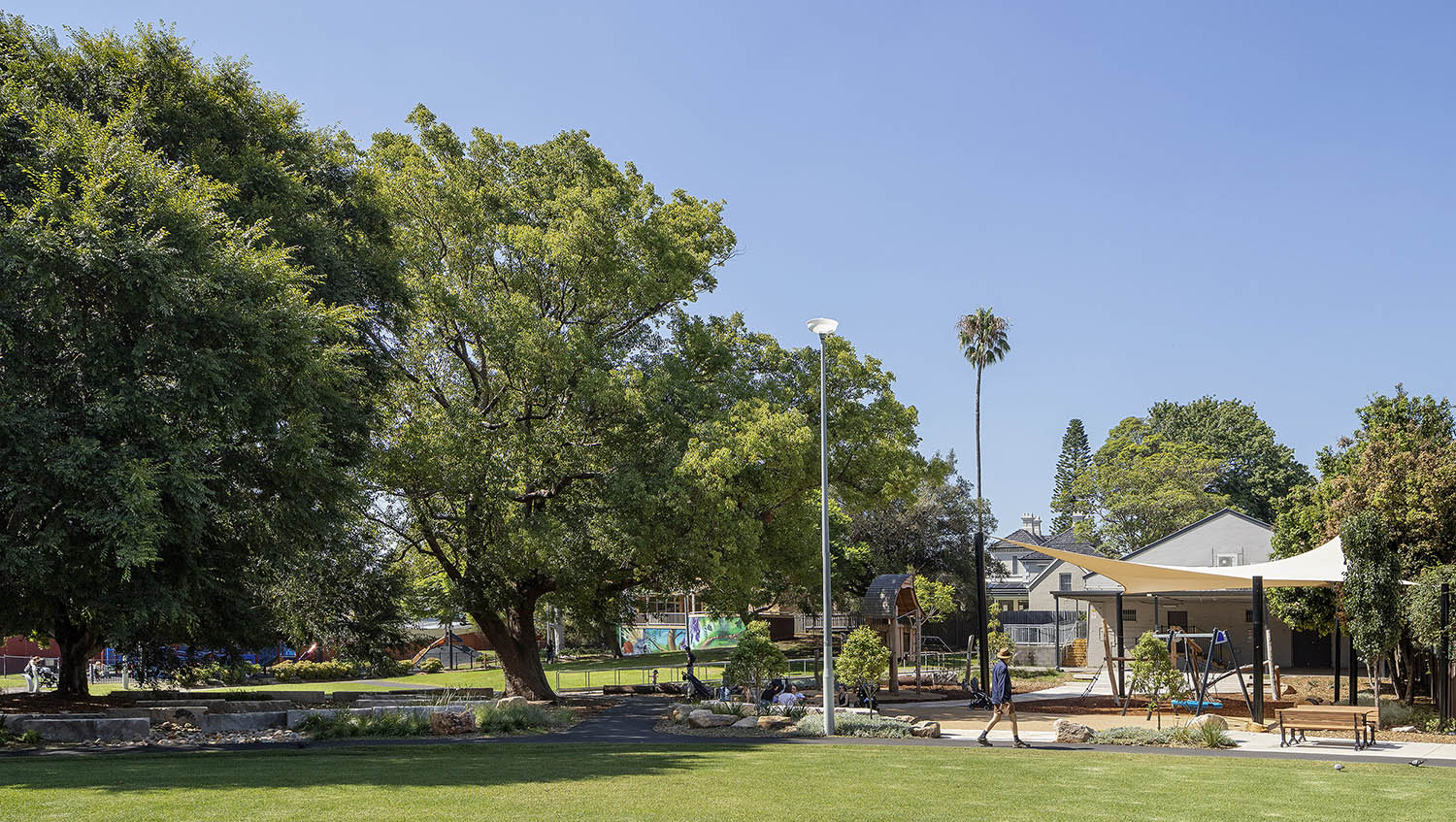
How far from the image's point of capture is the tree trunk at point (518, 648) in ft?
100

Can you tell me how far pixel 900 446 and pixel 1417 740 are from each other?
14.2 meters

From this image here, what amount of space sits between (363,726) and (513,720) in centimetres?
287

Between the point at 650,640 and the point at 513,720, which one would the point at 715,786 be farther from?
the point at 650,640

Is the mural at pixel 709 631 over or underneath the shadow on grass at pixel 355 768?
underneath

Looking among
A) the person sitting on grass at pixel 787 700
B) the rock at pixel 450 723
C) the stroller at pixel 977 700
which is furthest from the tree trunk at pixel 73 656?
the stroller at pixel 977 700

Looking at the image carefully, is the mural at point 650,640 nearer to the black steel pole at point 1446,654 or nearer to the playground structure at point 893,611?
the playground structure at point 893,611

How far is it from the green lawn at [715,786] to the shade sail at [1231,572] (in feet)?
23.1

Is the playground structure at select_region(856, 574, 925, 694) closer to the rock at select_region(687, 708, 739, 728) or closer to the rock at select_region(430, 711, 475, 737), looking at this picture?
the rock at select_region(687, 708, 739, 728)

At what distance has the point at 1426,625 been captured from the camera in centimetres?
2105

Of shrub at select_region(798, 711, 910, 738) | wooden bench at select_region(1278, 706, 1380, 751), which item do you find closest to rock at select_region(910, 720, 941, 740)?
shrub at select_region(798, 711, 910, 738)

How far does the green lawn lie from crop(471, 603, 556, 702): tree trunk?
12.0 meters

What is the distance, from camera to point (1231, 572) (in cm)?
2541

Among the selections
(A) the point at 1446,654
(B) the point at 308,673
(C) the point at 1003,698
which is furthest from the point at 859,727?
(B) the point at 308,673

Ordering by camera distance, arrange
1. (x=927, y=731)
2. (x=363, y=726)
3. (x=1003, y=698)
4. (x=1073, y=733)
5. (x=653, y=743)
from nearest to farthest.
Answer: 1. (x=1003, y=698)
2. (x=1073, y=733)
3. (x=653, y=743)
4. (x=927, y=731)
5. (x=363, y=726)
